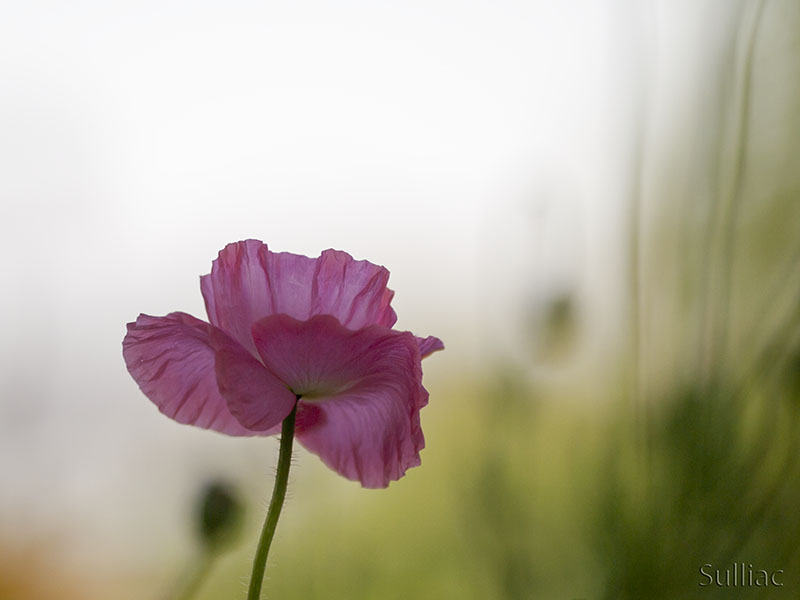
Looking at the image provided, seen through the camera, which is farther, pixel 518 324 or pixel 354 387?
pixel 518 324

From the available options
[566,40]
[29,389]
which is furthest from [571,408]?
[29,389]

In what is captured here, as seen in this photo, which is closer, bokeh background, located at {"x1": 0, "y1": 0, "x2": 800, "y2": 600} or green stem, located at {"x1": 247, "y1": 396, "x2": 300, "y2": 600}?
green stem, located at {"x1": 247, "y1": 396, "x2": 300, "y2": 600}

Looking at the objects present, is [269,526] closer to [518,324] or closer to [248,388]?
[248,388]

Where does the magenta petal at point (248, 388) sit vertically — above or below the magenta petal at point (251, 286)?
below

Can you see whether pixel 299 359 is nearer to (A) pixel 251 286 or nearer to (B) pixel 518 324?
(A) pixel 251 286

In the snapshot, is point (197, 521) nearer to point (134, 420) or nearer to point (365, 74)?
point (134, 420)

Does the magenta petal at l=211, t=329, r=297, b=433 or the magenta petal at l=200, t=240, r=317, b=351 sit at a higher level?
the magenta petal at l=200, t=240, r=317, b=351

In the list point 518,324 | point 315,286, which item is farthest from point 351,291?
point 518,324
